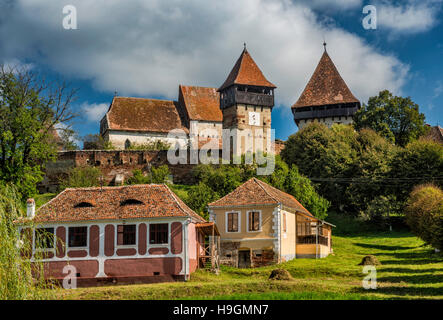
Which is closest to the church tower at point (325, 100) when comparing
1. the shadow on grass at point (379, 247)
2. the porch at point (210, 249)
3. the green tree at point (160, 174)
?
the green tree at point (160, 174)

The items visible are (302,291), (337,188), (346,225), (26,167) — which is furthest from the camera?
(337,188)

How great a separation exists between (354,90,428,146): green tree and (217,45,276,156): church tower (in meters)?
11.1

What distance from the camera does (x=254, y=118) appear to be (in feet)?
214

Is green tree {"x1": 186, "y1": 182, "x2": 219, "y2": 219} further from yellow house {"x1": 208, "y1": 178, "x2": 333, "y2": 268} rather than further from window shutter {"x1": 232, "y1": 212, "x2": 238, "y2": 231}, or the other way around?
window shutter {"x1": 232, "y1": 212, "x2": 238, "y2": 231}

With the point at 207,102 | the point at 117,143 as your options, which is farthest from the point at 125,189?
the point at 207,102

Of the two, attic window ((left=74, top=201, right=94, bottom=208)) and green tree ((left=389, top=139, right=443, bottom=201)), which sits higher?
green tree ((left=389, top=139, right=443, bottom=201))

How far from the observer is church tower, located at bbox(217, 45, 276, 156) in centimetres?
6412

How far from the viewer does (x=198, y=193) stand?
41.2m

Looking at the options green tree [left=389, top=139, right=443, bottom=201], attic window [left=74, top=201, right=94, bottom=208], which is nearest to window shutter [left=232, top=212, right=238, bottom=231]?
attic window [left=74, top=201, right=94, bottom=208]

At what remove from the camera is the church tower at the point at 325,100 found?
2734 inches

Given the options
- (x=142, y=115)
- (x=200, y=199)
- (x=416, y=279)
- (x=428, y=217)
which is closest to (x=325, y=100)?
(x=142, y=115)

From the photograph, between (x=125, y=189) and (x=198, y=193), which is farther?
(x=198, y=193)
